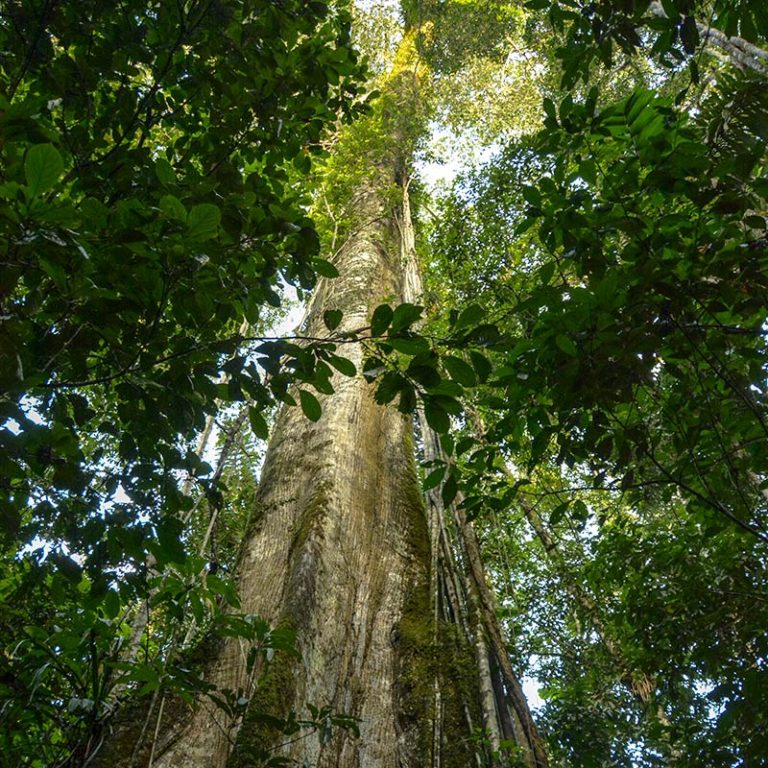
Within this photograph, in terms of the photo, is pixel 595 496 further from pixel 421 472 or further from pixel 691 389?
pixel 691 389

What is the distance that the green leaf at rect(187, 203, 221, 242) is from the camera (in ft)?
3.82

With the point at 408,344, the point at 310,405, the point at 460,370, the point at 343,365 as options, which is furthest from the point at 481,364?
the point at 310,405

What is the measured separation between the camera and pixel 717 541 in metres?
3.13

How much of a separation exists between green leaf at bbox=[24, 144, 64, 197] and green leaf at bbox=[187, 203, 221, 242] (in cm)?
26

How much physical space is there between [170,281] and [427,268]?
6053 millimetres

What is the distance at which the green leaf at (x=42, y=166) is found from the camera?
3.05ft

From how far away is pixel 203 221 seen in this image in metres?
1.17

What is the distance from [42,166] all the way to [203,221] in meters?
0.30

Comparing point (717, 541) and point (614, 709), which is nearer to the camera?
point (717, 541)

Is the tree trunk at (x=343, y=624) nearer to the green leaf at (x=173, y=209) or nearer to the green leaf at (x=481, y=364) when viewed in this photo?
the green leaf at (x=481, y=364)

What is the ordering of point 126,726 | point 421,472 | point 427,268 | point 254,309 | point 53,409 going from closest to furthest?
point 53,409 < point 254,309 < point 126,726 < point 421,472 < point 427,268

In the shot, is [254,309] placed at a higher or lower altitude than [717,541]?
lower

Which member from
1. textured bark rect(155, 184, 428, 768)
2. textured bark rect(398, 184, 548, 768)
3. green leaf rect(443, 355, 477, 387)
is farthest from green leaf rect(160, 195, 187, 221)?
textured bark rect(155, 184, 428, 768)

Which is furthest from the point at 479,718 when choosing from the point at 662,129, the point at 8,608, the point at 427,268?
the point at 427,268
